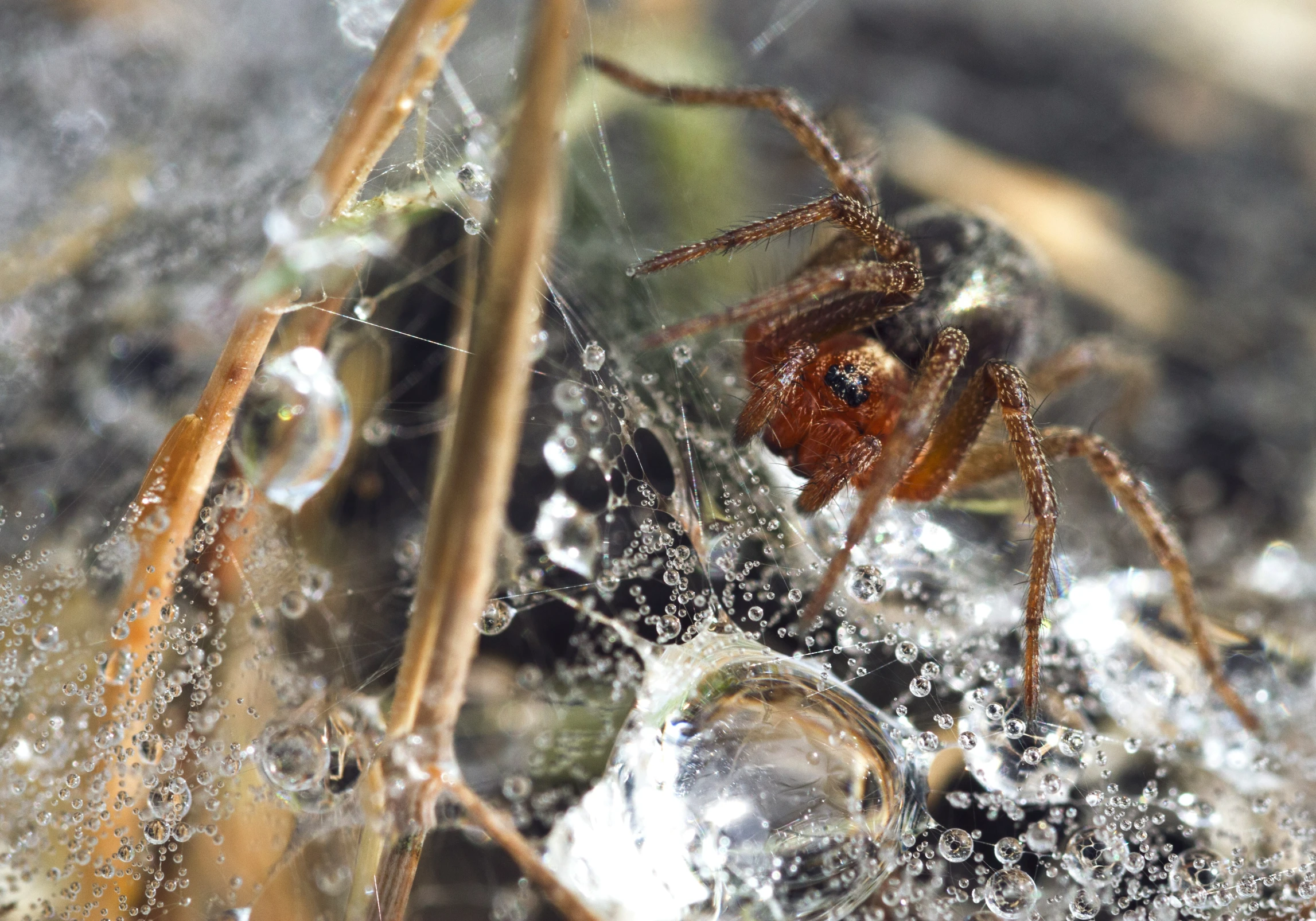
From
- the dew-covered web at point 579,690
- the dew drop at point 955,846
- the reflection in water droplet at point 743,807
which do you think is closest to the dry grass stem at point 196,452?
the dew-covered web at point 579,690

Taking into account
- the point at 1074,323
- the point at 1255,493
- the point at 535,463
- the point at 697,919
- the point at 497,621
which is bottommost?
the point at 697,919

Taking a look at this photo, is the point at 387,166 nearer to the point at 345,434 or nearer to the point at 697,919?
the point at 345,434

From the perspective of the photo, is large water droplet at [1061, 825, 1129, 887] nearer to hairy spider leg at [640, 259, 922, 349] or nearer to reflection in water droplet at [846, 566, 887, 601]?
reflection in water droplet at [846, 566, 887, 601]

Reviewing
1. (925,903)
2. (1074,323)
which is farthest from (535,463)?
(1074,323)

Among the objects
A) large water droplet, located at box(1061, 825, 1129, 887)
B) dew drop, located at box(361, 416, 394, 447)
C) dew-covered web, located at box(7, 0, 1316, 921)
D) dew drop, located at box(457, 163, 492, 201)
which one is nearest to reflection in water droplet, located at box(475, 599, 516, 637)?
dew-covered web, located at box(7, 0, 1316, 921)

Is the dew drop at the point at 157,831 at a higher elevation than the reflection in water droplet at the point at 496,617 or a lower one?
lower

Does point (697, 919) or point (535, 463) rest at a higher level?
point (535, 463)

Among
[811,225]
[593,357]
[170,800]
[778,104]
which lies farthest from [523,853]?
[778,104]

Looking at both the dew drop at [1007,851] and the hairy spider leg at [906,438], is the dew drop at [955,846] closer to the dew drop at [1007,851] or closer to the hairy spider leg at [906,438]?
the dew drop at [1007,851]
